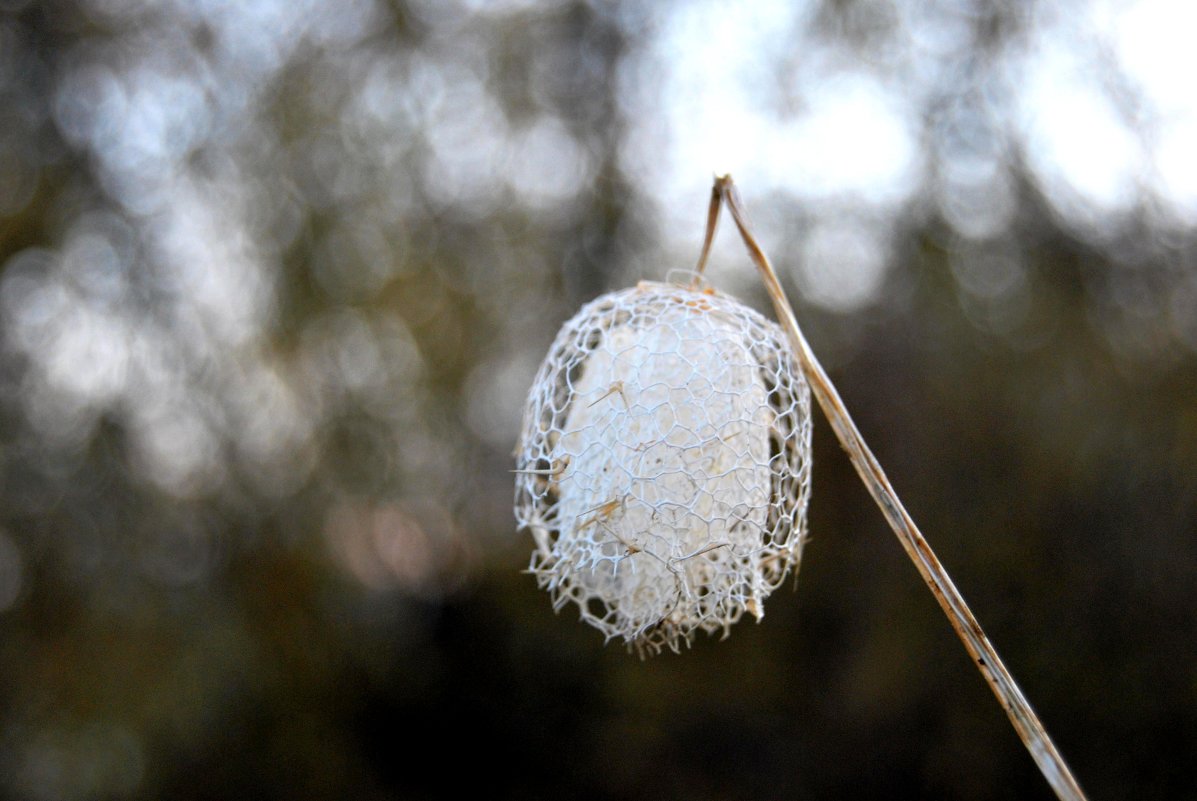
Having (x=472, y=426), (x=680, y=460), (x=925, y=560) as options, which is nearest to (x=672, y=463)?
(x=680, y=460)

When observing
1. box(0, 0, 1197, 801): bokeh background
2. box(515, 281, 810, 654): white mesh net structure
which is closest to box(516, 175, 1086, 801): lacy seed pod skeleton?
box(515, 281, 810, 654): white mesh net structure

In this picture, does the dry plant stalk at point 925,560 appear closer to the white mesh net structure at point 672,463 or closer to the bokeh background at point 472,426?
the white mesh net structure at point 672,463

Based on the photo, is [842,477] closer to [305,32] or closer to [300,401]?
[300,401]

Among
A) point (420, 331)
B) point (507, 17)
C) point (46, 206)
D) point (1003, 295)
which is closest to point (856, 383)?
point (1003, 295)

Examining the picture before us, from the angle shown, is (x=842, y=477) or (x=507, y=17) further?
(x=507, y=17)

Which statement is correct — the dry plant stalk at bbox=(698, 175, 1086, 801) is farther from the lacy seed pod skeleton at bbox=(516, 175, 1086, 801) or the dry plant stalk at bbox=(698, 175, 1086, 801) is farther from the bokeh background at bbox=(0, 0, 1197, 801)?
the bokeh background at bbox=(0, 0, 1197, 801)

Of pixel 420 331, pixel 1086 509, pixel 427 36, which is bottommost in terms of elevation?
pixel 1086 509
